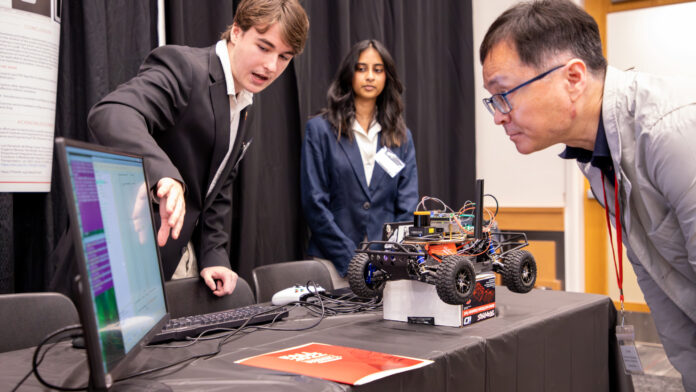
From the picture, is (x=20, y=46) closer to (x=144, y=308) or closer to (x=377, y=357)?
(x=144, y=308)

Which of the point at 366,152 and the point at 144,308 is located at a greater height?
the point at 366,152

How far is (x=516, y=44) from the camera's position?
3.83ft

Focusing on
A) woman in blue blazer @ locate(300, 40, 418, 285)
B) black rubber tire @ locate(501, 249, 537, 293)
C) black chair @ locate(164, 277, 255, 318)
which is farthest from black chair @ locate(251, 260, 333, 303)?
black rubber tire @ locate(501, 249, 537, 293)

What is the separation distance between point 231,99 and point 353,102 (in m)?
1.05

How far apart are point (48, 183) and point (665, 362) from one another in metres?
3.45

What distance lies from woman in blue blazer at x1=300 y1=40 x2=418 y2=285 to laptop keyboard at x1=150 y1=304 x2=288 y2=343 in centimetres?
127

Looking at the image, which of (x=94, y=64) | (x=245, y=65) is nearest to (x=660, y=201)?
(x=245, y=65)

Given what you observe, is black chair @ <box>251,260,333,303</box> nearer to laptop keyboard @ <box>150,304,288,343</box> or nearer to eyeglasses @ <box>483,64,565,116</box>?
laptop keyboard @ <box>150,304,288,343</box>

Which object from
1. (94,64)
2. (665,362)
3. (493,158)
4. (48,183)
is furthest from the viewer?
(493,158)

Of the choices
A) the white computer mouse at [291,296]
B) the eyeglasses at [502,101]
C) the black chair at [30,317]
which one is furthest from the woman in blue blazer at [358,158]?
the eyeglasses at [502,101]

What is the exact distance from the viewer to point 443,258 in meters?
1.25

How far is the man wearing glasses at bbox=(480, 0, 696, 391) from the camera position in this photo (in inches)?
39.2

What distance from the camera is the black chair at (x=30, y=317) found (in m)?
1.37

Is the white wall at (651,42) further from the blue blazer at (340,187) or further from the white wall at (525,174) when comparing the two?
the blue blazer at (340,187)
